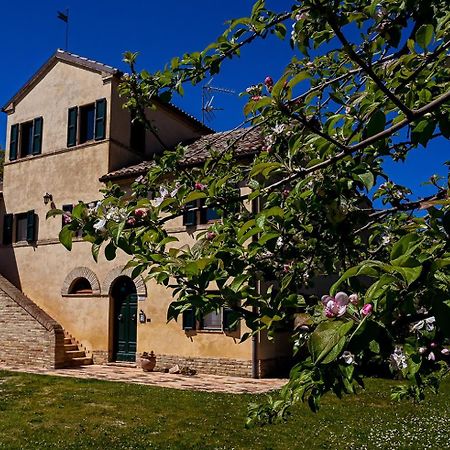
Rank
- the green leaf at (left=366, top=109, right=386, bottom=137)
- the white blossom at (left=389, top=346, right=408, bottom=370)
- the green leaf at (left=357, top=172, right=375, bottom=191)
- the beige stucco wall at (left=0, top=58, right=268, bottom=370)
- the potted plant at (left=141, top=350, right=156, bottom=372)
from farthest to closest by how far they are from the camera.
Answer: the beige stucco wall at (left=0, top=58, right=268, bottom=370), the potted plant at (left=141, top=350, right=156, bottom=372), the green leaf at (left=357, top=172, right=375, bottom=191), the white blossom at (left=389, top=346, right=408, bottom=370), the green leaf at (left=366, top=109, right=386, bottom=137)

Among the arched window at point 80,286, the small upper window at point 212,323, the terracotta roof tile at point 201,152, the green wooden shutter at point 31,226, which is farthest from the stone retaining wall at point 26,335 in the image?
the terracotta roof tile at point 201,152

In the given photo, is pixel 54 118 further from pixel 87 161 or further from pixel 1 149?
pixel 1 149

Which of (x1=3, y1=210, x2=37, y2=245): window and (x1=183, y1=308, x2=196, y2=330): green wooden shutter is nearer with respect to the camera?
(x1=183, y1=308, x2=196, y2=330): green wooden shutter

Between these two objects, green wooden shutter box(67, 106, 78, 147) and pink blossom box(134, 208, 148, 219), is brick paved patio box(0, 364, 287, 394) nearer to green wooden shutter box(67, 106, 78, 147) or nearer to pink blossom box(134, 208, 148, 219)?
green wooden shutter box(67, 106, 78, 147)

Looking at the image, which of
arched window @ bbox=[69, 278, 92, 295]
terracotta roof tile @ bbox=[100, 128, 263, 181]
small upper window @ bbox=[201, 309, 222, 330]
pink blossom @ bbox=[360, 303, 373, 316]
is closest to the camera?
pink blossom @ bbox=[360, 303, 373, 316]

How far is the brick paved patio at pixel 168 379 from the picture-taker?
1205 centimetres

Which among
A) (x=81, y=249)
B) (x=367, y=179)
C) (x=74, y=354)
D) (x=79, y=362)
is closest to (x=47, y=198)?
(x=81, y=249)

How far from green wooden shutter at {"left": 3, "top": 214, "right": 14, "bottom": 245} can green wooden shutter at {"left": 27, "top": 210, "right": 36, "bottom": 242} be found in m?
1.11

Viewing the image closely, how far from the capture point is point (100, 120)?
1752 centimetres

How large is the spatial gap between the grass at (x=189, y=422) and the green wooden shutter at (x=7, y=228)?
30.1 ft

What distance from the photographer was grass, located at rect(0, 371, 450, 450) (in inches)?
277

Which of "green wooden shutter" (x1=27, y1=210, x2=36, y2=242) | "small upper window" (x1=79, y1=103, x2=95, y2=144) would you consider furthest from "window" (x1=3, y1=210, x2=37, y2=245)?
"small upper window" (x1=79, y1=103, x2=95, y2=144)

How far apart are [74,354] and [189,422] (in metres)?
8.85

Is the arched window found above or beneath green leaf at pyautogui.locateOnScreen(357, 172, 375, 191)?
above
